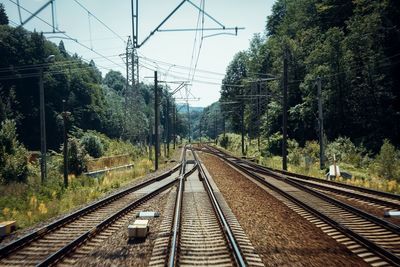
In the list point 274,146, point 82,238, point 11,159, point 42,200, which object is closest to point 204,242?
point 82,238

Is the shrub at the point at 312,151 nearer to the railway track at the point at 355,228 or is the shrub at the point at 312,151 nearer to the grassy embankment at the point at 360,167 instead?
the grassy embankment at the point at 360,167

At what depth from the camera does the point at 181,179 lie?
2320 centimetres

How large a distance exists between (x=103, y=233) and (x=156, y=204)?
16.0ft

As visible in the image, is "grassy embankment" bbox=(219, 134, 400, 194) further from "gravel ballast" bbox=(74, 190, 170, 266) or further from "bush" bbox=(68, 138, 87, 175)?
"bush" bbox=(68, 138, 87, 175)

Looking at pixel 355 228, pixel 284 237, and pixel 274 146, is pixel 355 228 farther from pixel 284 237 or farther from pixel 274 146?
pixel 274 146

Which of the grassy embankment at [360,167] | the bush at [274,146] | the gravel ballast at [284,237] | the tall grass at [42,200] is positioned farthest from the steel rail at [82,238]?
the bush at [274,146]

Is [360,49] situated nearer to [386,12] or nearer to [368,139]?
[386,12]

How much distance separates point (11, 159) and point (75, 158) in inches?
183

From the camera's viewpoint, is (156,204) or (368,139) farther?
(368,139)

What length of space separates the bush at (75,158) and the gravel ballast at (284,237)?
1783 cm

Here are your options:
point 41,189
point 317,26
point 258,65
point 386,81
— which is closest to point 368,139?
point 386,81

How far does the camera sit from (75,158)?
3031cm

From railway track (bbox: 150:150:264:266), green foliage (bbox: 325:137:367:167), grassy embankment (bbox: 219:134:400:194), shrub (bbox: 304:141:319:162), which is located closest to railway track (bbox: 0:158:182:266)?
railway track (bbox: 150:150:264:266)

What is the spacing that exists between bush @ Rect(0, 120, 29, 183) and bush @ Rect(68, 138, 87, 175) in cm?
322
